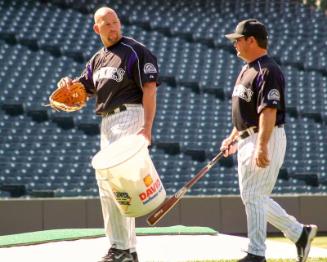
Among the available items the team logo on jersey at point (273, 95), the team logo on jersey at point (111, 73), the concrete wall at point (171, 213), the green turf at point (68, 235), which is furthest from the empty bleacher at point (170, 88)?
the team logo on jersey at point (273, 95)

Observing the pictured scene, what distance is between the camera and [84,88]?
5.68m

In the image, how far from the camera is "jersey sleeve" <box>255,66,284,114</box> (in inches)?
202

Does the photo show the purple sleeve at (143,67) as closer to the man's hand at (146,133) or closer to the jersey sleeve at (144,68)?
the jersey sleeve at (144,68)

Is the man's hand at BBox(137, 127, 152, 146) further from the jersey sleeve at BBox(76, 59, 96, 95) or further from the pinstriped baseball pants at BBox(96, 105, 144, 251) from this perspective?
the jersey sleeve at BBox(76, 59, 96, 95)

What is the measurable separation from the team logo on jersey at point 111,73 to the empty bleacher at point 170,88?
7716mm

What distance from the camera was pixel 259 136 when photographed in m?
5.09

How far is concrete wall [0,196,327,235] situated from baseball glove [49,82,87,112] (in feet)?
19.5

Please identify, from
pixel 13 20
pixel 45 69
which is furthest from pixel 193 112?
pixel 13 20

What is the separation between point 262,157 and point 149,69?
92cm

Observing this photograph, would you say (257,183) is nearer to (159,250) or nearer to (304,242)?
(304,242)

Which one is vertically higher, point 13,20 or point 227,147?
point 13,20

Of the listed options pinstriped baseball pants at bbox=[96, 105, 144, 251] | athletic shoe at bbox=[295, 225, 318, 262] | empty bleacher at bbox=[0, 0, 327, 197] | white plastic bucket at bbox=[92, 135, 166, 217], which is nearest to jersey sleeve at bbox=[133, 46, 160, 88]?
pinstriped baseball pants at bbox=[96, 105, 144, 251]

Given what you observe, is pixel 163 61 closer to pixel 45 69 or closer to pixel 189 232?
pixel 45 69

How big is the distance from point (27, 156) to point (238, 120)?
935cm
